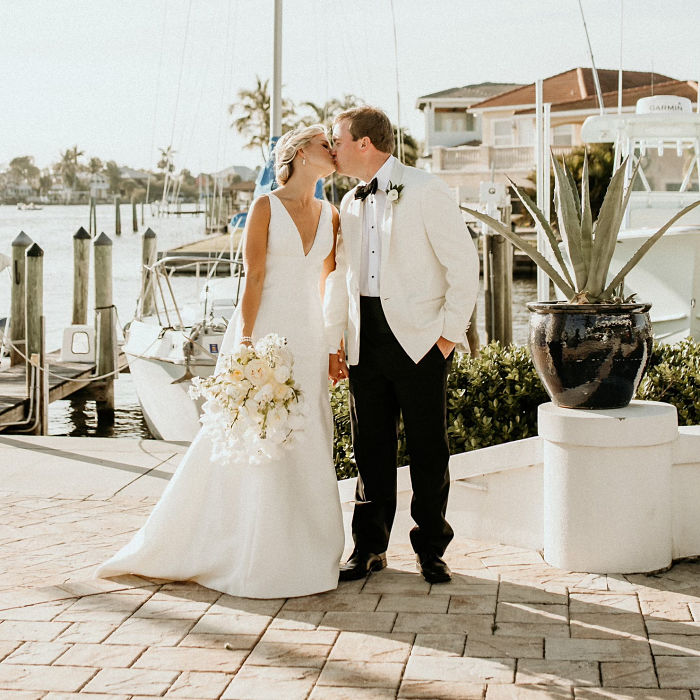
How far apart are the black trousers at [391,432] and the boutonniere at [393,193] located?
45cm

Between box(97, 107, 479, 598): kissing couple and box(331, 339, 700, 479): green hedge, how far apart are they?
92 cm

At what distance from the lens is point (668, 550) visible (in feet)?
14.9

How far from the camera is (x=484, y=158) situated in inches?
1752

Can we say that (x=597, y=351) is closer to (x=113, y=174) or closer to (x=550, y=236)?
(x=550, y=236)

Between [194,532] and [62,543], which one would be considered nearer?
[194,532]

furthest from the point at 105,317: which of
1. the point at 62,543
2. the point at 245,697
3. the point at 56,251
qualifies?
the point at 56,251

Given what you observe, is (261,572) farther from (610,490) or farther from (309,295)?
(610,490)

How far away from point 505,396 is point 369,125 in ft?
5.95

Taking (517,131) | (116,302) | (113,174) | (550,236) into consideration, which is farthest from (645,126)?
(113,174)

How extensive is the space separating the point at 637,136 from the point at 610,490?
359 inches

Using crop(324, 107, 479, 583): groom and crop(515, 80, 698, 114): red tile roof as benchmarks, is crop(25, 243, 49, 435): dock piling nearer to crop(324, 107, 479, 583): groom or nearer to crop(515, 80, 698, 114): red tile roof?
crop(324, 107, 479, 583): groom

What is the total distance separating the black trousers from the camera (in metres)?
4.45

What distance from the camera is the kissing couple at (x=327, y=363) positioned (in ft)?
14.4

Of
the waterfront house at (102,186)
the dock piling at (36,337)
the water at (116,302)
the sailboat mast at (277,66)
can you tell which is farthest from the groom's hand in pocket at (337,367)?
the waterfront house at (102,186)
